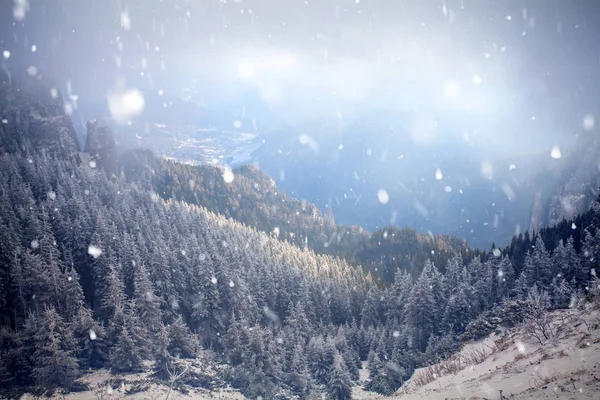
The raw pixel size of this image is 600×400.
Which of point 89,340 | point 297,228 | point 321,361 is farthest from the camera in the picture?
point 297,228

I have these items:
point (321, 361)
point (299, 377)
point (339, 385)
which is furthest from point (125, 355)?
point (339, 385)

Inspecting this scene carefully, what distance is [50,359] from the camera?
32.2 metres

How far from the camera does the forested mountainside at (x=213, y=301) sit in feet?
124

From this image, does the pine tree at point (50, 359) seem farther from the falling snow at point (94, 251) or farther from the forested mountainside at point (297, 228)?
the forested mountainside at point (297, 228)

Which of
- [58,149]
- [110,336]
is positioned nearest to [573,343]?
[110,336]

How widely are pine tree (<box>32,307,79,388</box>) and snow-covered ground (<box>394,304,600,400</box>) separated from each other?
29.9 metres

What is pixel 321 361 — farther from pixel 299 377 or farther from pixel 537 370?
pixel 537 370

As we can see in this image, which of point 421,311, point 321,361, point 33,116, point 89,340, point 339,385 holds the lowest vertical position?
point 89,340

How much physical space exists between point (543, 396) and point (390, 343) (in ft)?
140

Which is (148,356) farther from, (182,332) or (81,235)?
(81,235)

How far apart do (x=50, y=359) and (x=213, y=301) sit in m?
26.8

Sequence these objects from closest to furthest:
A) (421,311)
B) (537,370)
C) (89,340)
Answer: (537,370)
(89,340)
(421,311)

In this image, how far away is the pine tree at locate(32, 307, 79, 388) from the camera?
32.1 m

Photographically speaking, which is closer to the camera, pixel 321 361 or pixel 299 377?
pixel 299 377
